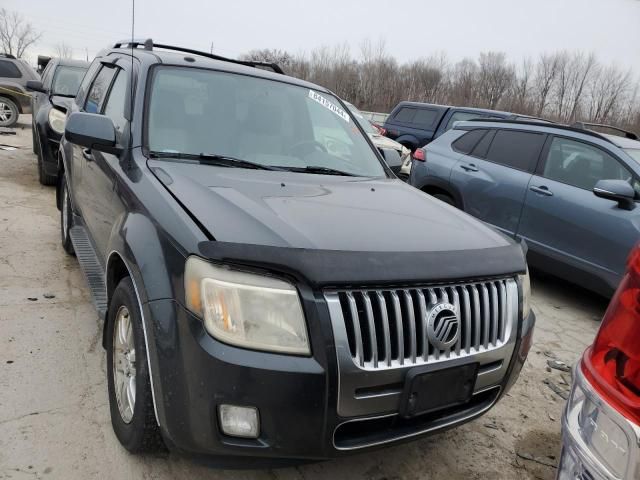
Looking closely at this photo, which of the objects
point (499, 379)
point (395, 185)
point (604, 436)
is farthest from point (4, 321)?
point (604, 436)

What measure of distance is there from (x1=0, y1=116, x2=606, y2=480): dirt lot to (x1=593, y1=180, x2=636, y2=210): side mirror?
1.12 m

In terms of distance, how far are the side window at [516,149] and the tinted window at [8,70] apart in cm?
1199

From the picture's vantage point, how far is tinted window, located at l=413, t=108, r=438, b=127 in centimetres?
1267

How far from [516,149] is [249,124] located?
3.66 m

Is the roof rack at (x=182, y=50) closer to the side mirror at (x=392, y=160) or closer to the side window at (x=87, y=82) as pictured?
the side window at (x=87, y=82)

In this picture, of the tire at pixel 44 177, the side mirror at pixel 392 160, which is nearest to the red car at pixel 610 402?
the side mirror at pixel 392 160

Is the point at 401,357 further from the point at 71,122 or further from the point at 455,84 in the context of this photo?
the point at 455,84

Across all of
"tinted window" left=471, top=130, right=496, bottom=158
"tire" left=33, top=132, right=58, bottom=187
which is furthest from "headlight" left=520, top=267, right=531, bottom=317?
"tire" left=33, top=132, right=58, bottom=187

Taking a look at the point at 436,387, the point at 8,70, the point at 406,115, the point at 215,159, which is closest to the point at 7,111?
the point at 8,70

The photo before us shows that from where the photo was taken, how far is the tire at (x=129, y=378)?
202 centimetres

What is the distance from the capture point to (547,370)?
145 inches

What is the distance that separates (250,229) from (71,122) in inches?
57.6

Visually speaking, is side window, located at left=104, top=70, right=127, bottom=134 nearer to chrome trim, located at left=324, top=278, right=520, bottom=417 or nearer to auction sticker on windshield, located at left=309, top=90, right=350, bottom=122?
auction sticker on windshield, located at left=309, top=90, right=350, bottom=122

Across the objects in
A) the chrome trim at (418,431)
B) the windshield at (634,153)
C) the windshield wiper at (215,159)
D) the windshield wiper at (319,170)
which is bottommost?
the chrome trim at (418,431)
